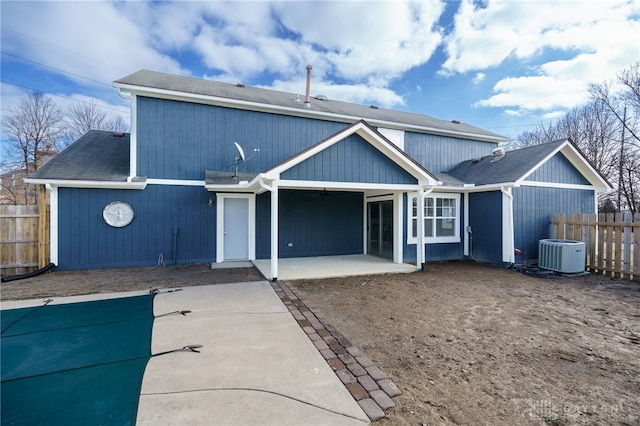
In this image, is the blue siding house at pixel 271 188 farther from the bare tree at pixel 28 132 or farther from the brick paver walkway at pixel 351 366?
the bare tree at pixel 28 132

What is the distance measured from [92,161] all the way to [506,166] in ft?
43.3

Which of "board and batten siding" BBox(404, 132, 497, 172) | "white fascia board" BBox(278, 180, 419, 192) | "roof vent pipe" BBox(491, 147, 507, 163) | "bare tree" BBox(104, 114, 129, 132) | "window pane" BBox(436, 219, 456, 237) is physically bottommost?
"window pane" BBox(436, 219, 456, 237)

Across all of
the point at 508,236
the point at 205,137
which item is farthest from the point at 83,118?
the point at 508,236

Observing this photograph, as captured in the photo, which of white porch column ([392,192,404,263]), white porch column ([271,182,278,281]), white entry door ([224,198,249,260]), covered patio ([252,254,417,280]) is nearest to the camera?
white porch column ([271,182,278,281])

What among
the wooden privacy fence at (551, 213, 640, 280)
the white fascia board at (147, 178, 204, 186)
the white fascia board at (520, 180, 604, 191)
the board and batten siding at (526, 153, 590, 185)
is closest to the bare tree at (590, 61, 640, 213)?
the white fascia board at (520, 180, 604, 191)

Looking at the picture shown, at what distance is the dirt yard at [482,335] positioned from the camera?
2.31 meters

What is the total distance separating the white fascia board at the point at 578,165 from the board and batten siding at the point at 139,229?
395 inches

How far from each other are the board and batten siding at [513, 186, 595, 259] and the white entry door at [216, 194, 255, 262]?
28.1 feet

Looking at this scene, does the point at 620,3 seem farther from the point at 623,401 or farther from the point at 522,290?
the point at 623,401

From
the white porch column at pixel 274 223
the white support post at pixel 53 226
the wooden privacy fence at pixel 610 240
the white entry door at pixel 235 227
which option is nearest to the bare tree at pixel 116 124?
the white support post at pixel 53 226

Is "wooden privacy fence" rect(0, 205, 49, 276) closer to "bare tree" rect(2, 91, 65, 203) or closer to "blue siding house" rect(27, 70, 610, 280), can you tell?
"blue siding house" rect(27, 70, 610, 280)

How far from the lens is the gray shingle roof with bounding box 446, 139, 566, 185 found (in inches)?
340

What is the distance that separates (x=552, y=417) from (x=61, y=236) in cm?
1014

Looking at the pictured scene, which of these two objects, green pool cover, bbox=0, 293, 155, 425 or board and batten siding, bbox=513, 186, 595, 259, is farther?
board and batten siding, bbox=513, 186, 595, 259
